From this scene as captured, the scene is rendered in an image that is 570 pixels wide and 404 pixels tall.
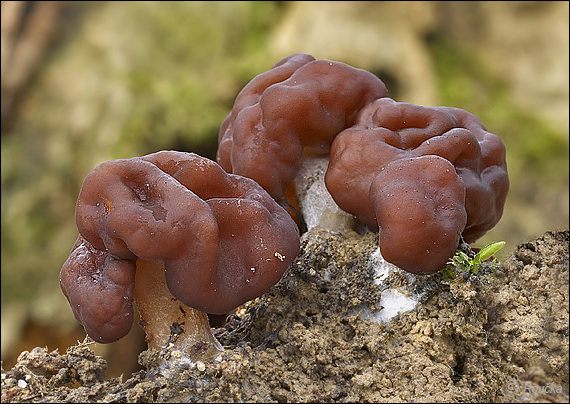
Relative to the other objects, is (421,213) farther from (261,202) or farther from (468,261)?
(261,202)

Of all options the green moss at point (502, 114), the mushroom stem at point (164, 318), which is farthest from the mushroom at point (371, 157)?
the green moss at point (502, 114)

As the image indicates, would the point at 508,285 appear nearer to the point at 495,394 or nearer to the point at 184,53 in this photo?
the point at 495,394

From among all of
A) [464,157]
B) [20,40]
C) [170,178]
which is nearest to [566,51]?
[464,157]

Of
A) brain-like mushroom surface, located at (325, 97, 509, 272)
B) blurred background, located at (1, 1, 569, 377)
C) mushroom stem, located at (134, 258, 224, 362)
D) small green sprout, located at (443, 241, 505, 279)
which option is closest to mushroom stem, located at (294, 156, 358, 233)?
brain-like mushroom surface, located at (325, 97, 509, 272)

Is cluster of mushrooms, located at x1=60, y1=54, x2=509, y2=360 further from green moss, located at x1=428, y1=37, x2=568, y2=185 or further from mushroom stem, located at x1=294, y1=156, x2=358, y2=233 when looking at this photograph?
green moss, located at x1=428, y1=37, x2=568, y2=185

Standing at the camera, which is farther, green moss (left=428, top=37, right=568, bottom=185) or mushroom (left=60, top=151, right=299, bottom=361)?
green moss (left=428, top=37, right=568, bottom=185)

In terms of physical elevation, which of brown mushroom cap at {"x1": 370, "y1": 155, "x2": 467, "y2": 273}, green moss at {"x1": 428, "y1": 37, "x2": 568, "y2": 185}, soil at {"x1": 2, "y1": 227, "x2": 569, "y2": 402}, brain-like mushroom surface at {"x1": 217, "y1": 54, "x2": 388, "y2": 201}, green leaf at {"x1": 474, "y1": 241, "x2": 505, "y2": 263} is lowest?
green moss at {"x1": 428, "y1": 37, "x2": 568, "y2": 185}
